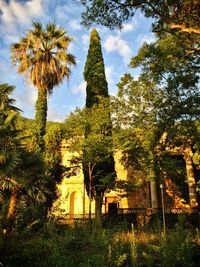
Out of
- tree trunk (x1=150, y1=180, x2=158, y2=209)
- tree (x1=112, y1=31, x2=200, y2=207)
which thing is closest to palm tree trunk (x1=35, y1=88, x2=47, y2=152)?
tree (x1=112, y1=31, x2=200, y2=207)

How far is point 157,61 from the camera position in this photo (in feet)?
47.4

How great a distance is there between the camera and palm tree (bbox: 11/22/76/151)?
22078 mm

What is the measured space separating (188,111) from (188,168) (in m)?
12.8

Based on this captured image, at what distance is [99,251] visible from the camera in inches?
314

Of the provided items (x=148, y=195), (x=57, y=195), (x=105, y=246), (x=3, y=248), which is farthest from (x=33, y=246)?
(x=148, y=195)

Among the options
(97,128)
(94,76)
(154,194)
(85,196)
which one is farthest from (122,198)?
(94,76)

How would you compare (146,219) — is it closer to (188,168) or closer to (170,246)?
(188,168)

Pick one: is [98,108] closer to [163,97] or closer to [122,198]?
[163,97]

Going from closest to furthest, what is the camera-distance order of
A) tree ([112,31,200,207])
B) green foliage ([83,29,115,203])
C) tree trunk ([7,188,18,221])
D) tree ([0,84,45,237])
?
1. tree trunk ([7,188,18,221])
2. tree ([0,84,45,237])
3. tree ([112,31,200,207])
4. green foliage ([83,29,115,203])

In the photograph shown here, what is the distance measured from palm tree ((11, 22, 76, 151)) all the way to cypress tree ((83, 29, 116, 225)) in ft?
6.44

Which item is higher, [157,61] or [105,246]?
[157,61]

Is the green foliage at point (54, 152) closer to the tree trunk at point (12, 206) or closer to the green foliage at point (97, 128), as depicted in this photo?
the green foliage at point (97, 128)

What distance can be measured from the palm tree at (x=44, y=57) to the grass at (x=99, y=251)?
1391 cm

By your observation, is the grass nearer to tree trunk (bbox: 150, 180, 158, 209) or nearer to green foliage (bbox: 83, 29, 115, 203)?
green foliage (bbox: 83, 29, 115, 203)
